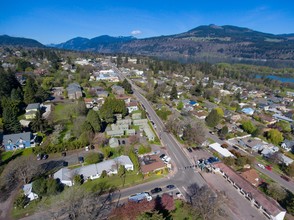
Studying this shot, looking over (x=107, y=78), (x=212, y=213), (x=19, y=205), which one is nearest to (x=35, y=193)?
(x=19, y=205)

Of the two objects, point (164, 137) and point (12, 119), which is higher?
point (12, 119)

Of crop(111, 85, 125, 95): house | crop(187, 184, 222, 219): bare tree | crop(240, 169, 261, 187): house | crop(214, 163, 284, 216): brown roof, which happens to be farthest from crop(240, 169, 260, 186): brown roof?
crop(111, 85, 125, 95): house

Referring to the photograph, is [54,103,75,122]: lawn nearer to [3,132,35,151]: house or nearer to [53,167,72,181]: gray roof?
[3,132,35,151]: house

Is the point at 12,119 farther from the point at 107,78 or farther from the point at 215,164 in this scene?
the point at 107,78

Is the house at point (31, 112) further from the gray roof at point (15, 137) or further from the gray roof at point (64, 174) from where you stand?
the gray roof at point (64, 174)

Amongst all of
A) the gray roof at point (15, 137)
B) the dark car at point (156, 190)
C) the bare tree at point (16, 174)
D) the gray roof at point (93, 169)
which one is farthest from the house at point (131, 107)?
the dark car at point (156, 190)

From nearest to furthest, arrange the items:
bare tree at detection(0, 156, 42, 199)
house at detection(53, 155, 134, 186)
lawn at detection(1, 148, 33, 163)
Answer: bare tree at detection(0, 156, 42, 199) → house at detection(53, 155, 134, 186) → lawn at detection(1, 148, 33, 163)
